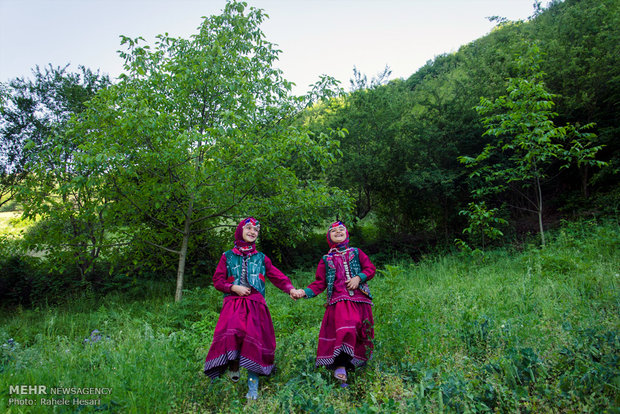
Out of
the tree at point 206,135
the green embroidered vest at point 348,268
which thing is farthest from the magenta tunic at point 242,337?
the tree at point 206,135

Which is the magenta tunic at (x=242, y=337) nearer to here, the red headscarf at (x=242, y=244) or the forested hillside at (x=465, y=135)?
the red headscarf at (x=242, y=244)

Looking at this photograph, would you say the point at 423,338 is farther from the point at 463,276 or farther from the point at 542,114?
the point at 542,114

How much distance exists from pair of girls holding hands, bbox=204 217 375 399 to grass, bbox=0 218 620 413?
17 centimetres

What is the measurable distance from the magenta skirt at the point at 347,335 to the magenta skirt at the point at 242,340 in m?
0.53

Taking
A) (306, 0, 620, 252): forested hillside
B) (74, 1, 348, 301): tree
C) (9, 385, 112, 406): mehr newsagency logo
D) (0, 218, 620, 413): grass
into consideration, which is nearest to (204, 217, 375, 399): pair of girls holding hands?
(0, 218, 620, 413): grass

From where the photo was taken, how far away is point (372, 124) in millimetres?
11484

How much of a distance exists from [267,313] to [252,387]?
26.0 inches

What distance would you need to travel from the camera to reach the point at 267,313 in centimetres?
332

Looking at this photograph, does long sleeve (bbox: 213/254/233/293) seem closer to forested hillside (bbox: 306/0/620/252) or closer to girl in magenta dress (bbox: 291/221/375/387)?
girl in magenta dress (bbox: 291/221/375/387)

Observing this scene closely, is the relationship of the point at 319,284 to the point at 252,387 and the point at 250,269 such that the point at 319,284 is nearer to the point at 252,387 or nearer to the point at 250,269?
the point at 250,269

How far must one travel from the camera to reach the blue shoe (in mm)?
2893

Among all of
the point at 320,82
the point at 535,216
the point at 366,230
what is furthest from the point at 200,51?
the point at 535,216

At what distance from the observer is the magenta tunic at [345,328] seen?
3.14m

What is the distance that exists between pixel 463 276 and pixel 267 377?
4649 millimetres
